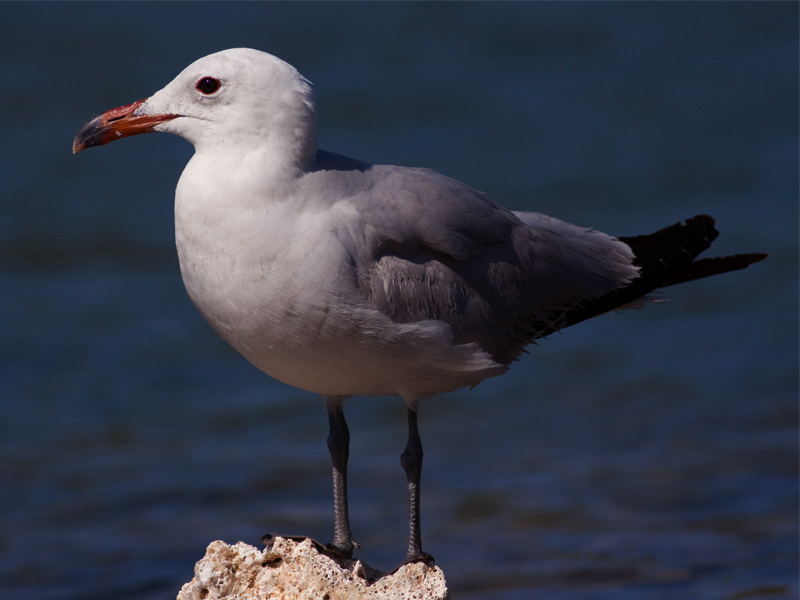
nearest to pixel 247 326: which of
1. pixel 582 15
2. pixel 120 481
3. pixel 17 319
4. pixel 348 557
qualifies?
pixel 348 557

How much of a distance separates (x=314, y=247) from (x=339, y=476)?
1.53m

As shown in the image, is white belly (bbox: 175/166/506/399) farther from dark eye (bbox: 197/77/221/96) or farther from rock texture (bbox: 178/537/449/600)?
rock texture (bbox: 178/537/449/600)

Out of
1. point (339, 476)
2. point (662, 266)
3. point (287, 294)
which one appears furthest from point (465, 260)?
point (662, 266)

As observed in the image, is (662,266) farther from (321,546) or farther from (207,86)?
(207,86)

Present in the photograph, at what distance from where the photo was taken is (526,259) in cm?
538

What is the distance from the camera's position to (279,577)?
4.59m

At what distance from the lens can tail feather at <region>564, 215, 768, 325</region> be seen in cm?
573

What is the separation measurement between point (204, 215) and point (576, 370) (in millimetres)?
8289

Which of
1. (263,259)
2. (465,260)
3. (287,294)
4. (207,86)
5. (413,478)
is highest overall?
(207,86)

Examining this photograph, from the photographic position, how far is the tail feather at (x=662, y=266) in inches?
226

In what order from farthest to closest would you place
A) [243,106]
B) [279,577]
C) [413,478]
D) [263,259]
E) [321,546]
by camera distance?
[413,478], [321,546], [279,577], [243,106], [263,259]

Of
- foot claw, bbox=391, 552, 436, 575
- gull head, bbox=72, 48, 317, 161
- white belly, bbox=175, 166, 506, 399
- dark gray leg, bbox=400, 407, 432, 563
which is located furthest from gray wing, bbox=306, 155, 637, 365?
foot claw, bbox=391, 552, 436, 575

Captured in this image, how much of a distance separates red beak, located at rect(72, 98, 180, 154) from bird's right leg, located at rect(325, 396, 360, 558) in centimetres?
168

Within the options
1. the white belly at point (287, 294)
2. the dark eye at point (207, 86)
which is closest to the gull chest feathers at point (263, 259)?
the white belly at point (287, 294)
